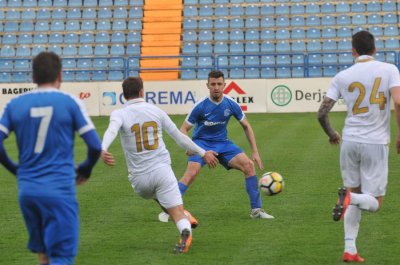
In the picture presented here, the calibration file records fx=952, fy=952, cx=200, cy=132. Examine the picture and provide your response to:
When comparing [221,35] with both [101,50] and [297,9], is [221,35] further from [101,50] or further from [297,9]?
[101,50]

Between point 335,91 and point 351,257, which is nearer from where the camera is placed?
point 335,91

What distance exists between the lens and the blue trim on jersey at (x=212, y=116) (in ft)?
39.8

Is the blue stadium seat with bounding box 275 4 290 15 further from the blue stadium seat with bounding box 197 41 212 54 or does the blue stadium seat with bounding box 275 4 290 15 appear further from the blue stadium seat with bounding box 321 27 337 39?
the blue stadium seat with bounding box 197 41 212 54

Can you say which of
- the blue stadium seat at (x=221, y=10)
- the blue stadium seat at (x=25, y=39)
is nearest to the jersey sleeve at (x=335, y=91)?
the blue stadium seat at (x=221, y=10)

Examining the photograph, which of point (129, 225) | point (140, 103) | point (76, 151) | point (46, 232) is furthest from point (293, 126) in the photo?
point (46, 232)

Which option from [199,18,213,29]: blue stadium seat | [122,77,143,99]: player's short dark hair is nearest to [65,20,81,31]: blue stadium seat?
[199,18,213,29]: blue stadium seat

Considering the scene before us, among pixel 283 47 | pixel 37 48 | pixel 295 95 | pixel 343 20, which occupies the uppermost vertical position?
pixel 343 20

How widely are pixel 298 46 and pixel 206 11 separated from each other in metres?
4.10

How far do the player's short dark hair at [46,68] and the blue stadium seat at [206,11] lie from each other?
3139 centimetres

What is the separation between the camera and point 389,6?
122 ft

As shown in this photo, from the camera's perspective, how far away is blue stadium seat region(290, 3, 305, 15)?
37.2 metres

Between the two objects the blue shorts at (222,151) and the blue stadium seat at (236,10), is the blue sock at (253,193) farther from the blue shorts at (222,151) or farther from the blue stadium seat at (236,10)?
the blue stadium seat at (236,10)

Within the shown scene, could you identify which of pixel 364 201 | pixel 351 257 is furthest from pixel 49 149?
pixel 351 257

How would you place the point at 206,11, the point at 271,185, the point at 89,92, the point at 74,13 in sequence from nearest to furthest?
1. the point at 271,185
2. the point at 89,92
3. the point at 206,11
4. the point at 74,13
